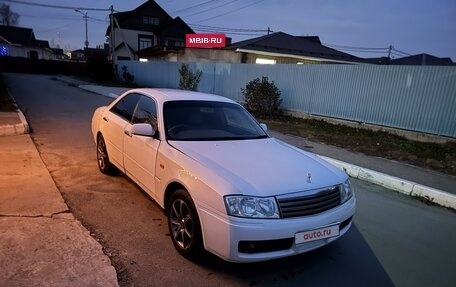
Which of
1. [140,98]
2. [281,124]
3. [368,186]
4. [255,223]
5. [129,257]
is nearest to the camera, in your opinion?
[255,223]

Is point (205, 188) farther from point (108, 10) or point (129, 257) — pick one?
point (108, 10)

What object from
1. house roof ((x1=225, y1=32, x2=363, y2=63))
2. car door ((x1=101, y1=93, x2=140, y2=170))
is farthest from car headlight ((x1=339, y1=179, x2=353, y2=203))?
house roof ((x1=225, y1=32, x2=363, y2=63))

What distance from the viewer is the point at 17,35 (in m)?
59.1

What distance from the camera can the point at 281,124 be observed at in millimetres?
12016

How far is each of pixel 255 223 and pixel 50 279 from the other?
174cm

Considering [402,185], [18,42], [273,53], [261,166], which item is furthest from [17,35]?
[261,166]

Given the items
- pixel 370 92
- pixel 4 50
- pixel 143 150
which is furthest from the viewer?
pixel 4 50

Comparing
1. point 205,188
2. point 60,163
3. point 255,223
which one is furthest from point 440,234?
point 60,163

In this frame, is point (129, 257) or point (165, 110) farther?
point (165, 110)

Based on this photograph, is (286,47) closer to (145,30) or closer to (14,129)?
(14,129)

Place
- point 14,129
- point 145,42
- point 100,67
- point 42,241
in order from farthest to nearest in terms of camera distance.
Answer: point 145,42 → point 100,67 → point 14,129 → point 42,241

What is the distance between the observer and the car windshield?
162 inches

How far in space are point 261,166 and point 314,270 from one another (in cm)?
110

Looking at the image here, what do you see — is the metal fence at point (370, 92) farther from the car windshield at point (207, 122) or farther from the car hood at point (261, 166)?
the car hood at point (261, 166)
